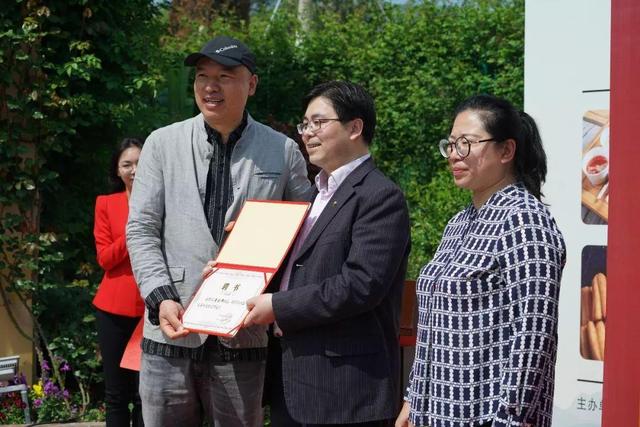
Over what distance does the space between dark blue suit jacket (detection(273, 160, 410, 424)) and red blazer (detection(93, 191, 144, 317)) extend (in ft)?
7.56

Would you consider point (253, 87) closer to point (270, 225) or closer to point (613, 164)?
point (270, 225)

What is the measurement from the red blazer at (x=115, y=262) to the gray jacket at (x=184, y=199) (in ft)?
5.76

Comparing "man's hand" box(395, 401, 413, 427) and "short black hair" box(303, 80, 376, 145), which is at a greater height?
"short black hair" box(303, 80, 376, 145)

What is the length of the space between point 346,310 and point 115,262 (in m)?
2.69

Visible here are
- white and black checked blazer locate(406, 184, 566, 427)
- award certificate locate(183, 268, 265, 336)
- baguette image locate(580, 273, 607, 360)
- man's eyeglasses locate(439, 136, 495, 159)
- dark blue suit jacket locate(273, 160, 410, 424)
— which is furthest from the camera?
baguette image locate(580, 273, 607, 360)

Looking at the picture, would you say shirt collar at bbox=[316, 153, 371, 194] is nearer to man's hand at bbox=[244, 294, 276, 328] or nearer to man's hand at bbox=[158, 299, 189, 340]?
man's hand at bbox=[244, 294, 276, 328]

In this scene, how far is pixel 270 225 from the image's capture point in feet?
10.7

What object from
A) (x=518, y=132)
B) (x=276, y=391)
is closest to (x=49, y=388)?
(x=276, y=391)

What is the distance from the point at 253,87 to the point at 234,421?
53.8 inches

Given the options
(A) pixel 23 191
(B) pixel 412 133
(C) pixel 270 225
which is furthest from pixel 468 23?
(C) pixel 270 225

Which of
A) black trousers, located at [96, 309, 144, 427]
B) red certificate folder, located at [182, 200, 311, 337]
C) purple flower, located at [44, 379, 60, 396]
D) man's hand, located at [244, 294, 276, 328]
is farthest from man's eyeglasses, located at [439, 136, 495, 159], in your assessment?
purple flower, located at [44, 379, 60, 396]

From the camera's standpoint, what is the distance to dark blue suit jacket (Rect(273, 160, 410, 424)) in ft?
9.72

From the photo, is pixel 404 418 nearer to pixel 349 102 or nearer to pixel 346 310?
pixel 346 310

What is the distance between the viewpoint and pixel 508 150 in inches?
112
